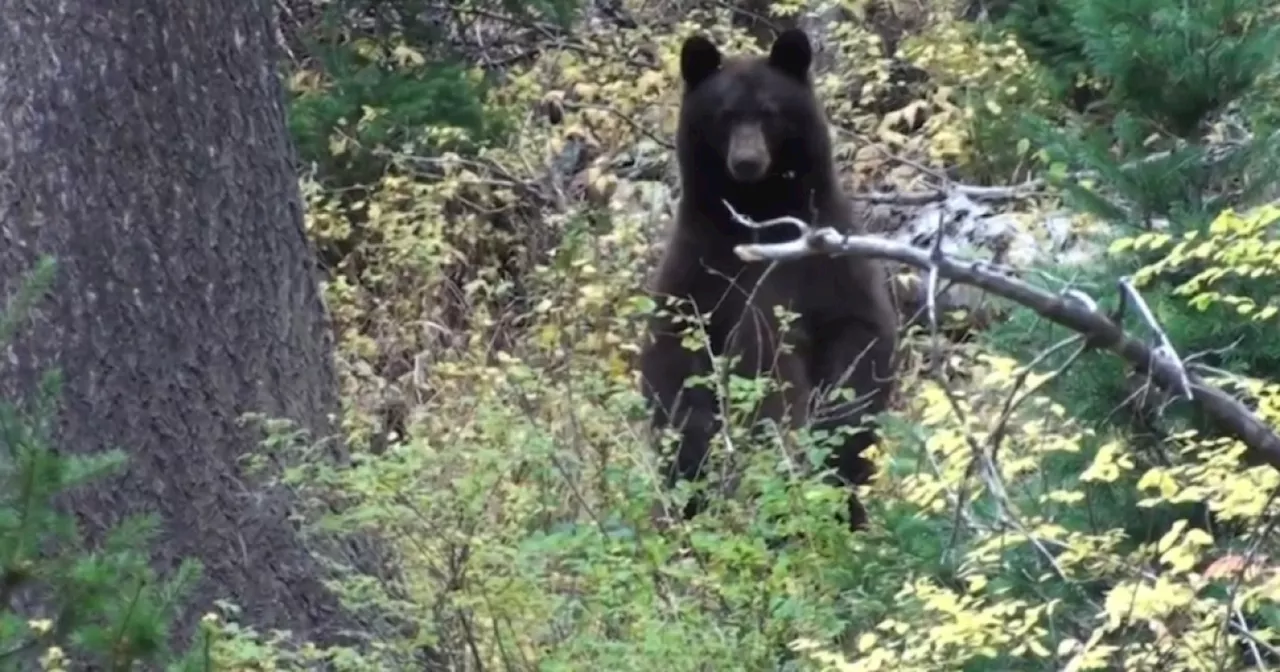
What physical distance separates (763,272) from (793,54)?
3.28 ft

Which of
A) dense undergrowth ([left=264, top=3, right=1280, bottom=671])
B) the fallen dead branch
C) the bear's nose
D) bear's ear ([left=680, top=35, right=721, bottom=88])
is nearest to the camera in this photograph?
the fallen dead branch

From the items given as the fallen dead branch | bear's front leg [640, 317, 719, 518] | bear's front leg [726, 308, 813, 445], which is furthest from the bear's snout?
the fallen dead branch

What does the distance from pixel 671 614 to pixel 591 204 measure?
6.19 meters

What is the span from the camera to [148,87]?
19.5ft

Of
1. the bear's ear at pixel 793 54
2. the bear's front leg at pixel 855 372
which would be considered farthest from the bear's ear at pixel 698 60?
the bear's front leg at pixel 855 372

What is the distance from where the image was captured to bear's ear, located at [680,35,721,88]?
8.62 m

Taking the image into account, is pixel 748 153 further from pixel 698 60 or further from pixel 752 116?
pixel 698 60

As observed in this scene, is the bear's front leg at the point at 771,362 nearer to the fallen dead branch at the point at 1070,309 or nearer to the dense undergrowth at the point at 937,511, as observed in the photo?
the dense undergrowth at the point at 937,511

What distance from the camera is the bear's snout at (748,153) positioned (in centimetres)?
822

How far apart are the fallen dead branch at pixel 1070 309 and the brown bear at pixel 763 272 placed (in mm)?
3882

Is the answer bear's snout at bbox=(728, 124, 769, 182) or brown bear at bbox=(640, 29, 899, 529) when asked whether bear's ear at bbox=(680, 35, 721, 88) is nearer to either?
brown bear at bbox=(640, 29, 899, 529)

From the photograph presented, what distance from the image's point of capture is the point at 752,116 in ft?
27.5

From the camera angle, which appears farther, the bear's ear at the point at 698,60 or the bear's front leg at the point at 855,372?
the bear's ear at the point at 698,60

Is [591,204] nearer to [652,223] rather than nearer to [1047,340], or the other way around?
[652,223]
